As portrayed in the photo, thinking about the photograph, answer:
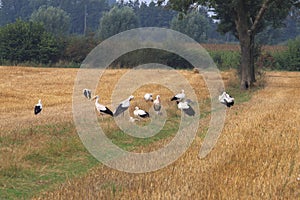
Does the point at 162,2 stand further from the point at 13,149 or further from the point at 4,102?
the point at 13,149

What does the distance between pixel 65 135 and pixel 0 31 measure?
51935 millimetres

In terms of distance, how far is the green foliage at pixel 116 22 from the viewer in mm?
96750

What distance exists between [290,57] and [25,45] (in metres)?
31.6

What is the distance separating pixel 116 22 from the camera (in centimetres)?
9856

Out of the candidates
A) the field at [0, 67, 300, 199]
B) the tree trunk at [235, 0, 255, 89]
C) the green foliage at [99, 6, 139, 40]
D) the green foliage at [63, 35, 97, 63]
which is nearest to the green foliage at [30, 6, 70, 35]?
the green foliage at [99, 6, 139, 40]

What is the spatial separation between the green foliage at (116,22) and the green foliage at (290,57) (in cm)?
3789

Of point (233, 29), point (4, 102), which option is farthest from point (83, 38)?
point (4, 102)

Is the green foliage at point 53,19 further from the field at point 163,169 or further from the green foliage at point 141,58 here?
the field at point 163,169

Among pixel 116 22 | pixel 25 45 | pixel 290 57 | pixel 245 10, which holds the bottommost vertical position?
pixel 290 57

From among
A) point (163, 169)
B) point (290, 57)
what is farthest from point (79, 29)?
point (163, 169)

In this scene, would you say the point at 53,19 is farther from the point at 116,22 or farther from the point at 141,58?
the point at 141,58

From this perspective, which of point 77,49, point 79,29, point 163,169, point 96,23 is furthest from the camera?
point 96,23

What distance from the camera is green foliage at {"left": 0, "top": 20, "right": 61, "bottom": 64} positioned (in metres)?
60.8

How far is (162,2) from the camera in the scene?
104 ft
